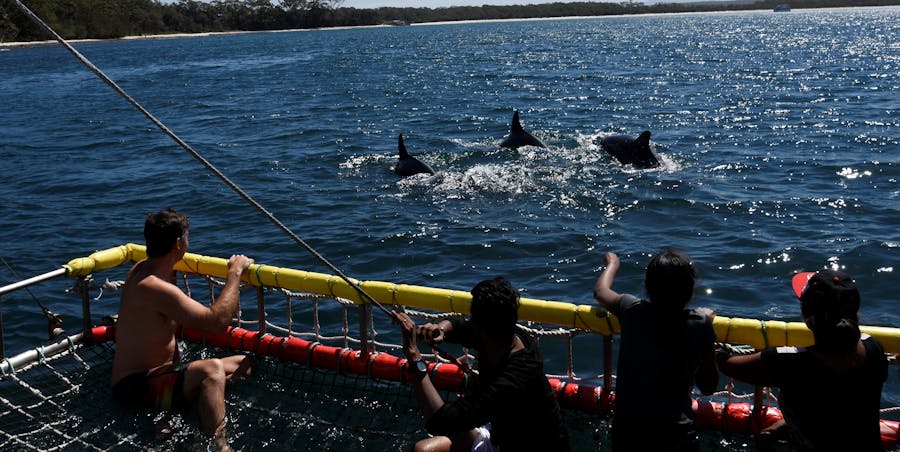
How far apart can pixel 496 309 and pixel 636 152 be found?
14.4 metres

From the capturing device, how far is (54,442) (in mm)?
6105

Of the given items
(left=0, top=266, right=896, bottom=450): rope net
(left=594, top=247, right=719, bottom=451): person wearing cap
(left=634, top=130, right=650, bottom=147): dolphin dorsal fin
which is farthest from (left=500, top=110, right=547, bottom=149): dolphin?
(left=594, top=247, right=719, bottom=451): person wearing cap

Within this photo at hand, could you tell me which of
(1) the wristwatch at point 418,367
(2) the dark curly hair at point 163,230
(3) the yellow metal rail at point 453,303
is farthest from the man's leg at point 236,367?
(1) the wristwatch at point 418,367

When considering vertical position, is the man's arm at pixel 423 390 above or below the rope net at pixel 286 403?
above

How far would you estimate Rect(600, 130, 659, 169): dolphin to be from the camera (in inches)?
698

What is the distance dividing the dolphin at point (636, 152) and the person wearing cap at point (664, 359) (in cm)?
1365

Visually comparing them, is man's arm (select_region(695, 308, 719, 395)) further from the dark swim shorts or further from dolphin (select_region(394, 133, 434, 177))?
dolphin (select_region(394, 133, 434, 177))

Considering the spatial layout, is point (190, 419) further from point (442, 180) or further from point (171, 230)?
point (442, 180)

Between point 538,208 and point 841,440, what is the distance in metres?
10.6

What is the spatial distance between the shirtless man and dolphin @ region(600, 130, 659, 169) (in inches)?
513

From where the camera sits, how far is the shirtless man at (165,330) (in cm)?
564

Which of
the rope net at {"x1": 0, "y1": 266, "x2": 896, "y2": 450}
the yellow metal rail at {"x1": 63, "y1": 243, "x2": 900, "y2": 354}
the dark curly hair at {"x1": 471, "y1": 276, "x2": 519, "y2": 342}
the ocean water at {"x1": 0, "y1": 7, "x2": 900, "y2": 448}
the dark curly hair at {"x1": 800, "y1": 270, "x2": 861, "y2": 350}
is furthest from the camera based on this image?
the ocean water at {"x1": 0, "y1": 7, "x2": 900, "y2": 448}

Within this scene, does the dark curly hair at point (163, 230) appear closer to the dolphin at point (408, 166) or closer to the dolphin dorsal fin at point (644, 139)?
the dolphin at point (408, 166)

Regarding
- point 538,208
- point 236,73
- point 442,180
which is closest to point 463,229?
point 538,208
